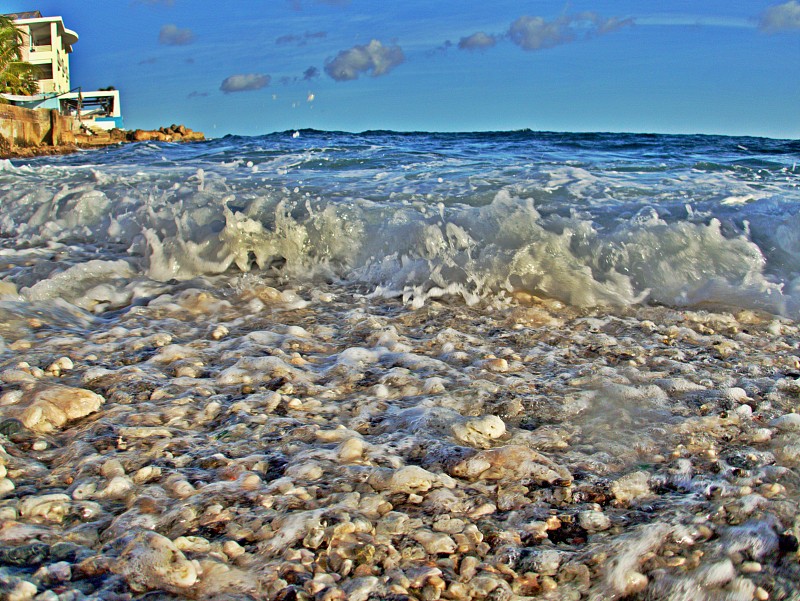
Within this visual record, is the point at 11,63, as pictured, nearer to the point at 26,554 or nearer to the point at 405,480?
the point at 26,554

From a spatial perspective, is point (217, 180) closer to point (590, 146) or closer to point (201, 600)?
point (201, 600)

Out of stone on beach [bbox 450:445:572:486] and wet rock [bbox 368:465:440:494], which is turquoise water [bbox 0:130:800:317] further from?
wet rock [bbox 368:465:440:494]

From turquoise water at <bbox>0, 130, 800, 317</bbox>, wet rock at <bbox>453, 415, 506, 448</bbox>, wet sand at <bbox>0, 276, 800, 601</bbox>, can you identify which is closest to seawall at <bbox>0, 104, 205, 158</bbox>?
turquoise water at <bbox>0, 130, 800, 317</bbox>

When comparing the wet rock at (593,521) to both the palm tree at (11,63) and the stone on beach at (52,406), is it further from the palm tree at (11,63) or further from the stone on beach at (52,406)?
the palm tree at (11,63)

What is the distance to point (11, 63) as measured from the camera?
36.6 meters

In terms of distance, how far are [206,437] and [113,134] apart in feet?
138

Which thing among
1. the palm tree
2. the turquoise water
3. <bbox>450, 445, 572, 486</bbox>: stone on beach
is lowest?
<bbox>450, 445, 572, 486</bbox>: stone on beach

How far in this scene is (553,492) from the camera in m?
1.79

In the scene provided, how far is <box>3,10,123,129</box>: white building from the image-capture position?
1730 inches

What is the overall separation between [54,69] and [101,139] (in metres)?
15.6

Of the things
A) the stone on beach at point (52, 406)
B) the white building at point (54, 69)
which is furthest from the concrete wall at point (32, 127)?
the stone on beach at point (52, 406)

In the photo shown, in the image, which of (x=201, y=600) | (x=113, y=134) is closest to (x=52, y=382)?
(x=201, y=600)

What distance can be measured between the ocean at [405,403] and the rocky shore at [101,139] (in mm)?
19467

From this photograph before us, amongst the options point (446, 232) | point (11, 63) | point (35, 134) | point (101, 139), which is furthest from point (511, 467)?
point (11, 63)
